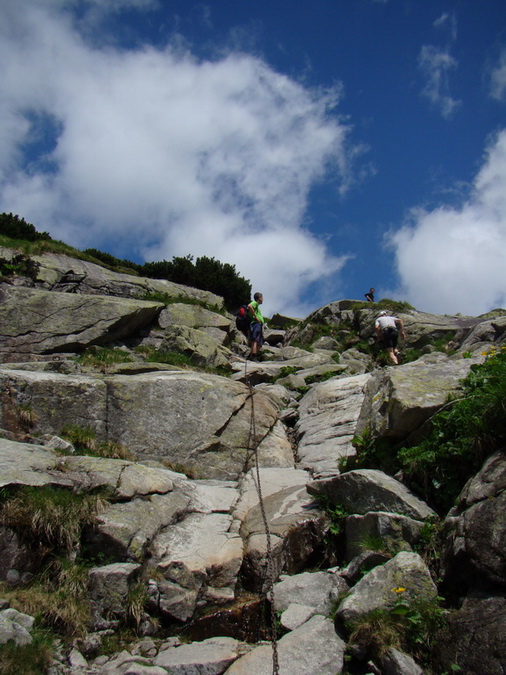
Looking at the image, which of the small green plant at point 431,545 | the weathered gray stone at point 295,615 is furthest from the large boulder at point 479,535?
the weathered gray stone at point 295,615

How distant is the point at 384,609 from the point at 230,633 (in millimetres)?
2036

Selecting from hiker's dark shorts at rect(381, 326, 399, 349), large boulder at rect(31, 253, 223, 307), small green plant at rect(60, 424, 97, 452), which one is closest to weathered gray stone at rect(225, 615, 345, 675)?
small green plant at rect(60, 424, 97, 452)

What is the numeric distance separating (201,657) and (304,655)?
1.11 metres

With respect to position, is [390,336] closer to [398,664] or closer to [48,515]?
[48,515]

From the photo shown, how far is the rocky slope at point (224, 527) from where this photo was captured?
4.80 metres

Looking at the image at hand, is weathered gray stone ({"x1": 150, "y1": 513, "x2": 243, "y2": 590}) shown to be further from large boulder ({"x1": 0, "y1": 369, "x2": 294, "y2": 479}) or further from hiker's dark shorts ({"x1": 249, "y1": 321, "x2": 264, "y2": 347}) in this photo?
hiker's dark shorts ({"x1": 249, "y1": 321, "x2": 264, "y2": 347})

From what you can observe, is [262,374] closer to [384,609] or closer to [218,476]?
[218,476]

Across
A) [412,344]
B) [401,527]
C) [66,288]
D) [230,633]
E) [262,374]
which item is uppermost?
[66,288]

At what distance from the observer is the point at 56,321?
16.5m

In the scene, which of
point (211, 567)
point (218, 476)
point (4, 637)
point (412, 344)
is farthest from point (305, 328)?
point (4, 637)

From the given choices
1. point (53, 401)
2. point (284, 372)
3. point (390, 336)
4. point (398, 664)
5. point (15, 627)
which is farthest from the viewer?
point (284, 372)

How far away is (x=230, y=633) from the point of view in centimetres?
565

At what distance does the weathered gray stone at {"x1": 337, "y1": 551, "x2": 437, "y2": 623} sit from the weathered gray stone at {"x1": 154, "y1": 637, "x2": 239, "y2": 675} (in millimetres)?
1303

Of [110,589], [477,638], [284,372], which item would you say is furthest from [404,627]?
[284,372]
